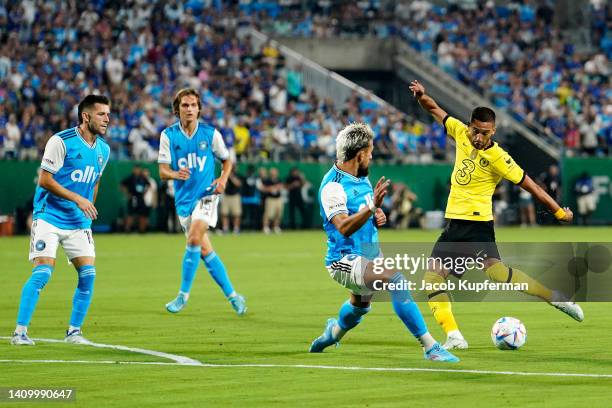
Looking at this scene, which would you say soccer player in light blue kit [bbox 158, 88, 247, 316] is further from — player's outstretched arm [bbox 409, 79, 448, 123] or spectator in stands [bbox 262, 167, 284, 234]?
spectator in stands [bbox 262, 167, 284, 234]

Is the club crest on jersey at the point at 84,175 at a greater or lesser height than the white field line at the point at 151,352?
greater

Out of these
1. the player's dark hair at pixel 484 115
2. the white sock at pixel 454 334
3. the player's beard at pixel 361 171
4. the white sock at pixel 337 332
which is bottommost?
the white sock at pixel 454 334

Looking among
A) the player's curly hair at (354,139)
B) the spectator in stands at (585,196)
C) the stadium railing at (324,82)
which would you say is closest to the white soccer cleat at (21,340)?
the player's curly hair at (354,139)

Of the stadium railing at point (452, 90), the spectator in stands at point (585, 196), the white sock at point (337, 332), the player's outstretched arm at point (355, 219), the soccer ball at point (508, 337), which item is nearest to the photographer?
the player's outstretched arm at point (355, 219)

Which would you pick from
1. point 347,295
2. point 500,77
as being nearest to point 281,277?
point 347,295

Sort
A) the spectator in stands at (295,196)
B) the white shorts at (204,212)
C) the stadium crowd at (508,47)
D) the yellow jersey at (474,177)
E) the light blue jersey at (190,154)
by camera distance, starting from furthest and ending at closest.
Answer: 1. the stadium crowd at (508,47)
2. the spectator in stands at (295,196)
3. the light blue jersey at (190,154)
4. the white shorts at (204,212)
5. the yellow jersey at (474,177)

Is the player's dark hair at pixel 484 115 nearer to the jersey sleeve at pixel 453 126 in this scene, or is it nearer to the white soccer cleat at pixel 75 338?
the jersey sleeve at pixel 453 126

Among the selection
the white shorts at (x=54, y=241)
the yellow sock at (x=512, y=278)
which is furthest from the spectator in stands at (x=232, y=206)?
the yellow sock at (x=512, y=278)

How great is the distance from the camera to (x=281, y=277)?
21578 millimetres

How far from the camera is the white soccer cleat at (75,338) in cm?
1266

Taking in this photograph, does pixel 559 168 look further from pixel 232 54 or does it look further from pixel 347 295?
pixel 347 295

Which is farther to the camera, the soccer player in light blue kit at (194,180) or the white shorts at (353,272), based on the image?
the soccer player in light blue kit at (194,180)

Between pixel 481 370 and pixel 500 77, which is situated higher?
pixel 500 77

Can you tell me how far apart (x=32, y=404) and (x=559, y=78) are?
38.8 meters
